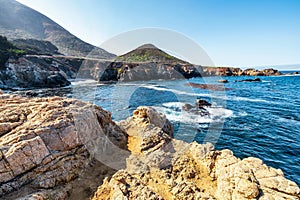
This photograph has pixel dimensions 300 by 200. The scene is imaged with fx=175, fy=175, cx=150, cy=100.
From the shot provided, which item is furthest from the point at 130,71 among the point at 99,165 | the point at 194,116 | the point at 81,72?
the point at 99,165

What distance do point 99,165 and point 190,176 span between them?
373 cm

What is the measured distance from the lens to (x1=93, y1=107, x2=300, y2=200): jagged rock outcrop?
4.83 metres

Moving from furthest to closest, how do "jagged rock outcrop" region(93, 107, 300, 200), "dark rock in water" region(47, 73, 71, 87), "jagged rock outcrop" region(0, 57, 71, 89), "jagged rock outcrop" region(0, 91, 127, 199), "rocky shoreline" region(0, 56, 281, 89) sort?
"dark rock in water" region(47, 73, 71, 87)
"rocky shoreline" region(0, 56, 281, 89)
"jagged rock outcrop" region(0, 57, 71, 89)
"jagged rock outcrop" region(0, 91, 127, 199)
"jagged rock outcrop" region(93, 107, 300, 200)

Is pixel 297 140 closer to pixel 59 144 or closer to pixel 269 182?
pixel 269 182

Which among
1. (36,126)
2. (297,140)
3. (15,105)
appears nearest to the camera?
(36,126)

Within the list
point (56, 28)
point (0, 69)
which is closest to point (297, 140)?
point (0, 69)

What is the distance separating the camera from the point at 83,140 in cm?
737

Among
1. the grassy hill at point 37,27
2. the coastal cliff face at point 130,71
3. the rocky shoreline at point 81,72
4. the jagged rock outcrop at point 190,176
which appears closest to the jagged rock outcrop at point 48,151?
the jagged rock outcrop at point 190,176

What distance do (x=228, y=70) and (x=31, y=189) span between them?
12239 centimetres

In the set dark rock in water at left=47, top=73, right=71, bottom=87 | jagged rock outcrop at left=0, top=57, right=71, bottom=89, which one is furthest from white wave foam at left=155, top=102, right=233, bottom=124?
jagged rock outcrop at left=0, top=57, right=71, bottom=89

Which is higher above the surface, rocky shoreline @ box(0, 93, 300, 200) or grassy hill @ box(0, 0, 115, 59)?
grassy hill @ box(0, 0, 115, 59)

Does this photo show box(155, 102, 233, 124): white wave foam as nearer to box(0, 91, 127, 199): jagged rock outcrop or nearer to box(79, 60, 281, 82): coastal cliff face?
box(0, 91, 127, 199): jagged rock outcrop

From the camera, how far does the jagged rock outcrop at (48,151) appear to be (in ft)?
17.4

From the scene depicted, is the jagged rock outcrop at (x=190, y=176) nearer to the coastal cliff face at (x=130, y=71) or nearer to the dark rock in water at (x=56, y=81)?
the dark rock in water at (x=56, y=81)
